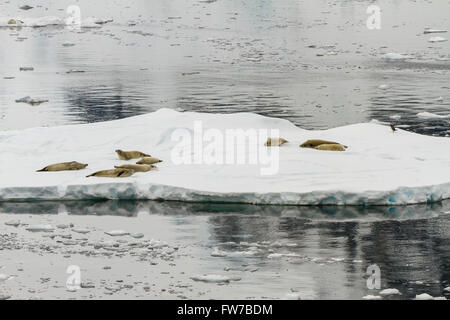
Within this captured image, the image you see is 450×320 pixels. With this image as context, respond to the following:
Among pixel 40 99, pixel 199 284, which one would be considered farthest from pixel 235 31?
pixel 199 284

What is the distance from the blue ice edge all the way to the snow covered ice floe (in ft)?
0.04

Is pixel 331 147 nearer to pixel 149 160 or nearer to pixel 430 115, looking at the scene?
pixel 149 160

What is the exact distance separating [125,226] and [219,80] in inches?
689

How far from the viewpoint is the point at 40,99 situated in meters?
26.0

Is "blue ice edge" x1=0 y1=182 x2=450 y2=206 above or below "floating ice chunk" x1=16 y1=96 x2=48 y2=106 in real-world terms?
above

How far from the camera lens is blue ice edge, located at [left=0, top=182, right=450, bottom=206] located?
13656mm

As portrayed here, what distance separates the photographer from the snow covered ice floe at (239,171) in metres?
13.8

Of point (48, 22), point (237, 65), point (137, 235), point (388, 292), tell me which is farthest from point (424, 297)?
point (48, 22)

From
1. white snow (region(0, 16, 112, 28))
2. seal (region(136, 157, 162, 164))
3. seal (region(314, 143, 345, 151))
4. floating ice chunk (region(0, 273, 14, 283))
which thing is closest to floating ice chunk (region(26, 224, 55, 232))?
floating ice chunk (region(0, 273, 14, 283))

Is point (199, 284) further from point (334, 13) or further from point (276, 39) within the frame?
point (334, 13)

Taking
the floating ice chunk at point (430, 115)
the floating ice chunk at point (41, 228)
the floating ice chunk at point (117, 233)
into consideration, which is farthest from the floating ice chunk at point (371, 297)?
the floating ice chunk at point (430, 115)

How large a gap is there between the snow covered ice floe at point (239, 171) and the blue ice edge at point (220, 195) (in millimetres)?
13

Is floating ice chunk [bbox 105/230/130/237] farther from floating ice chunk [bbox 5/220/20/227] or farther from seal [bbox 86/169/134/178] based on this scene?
seal [bbox 86/169/134/178]

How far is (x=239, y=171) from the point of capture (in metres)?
14.8
